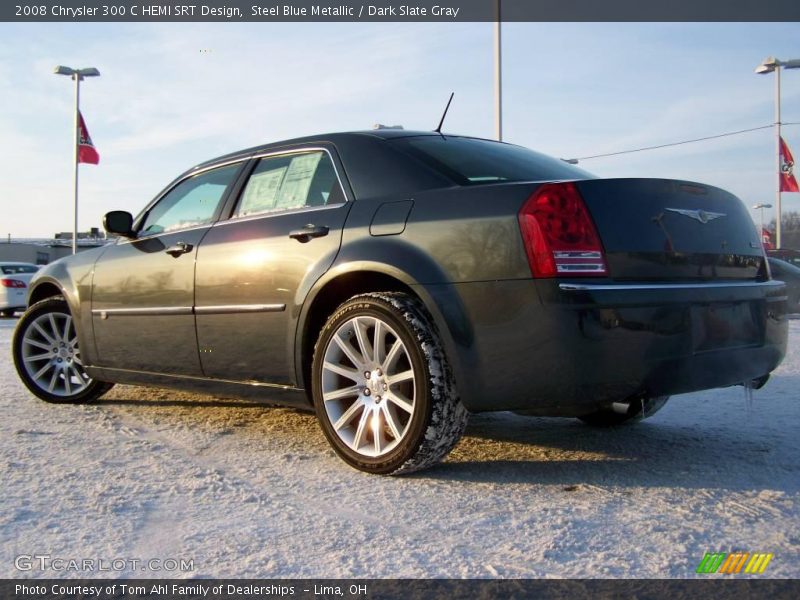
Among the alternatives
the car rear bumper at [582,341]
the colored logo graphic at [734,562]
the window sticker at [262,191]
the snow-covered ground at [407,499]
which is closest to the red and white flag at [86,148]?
the snow-covered ground at [407,499]

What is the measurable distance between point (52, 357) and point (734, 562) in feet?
14.3

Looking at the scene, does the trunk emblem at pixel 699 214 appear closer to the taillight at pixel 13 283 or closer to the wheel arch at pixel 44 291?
the wheel arch at pixel 44 291

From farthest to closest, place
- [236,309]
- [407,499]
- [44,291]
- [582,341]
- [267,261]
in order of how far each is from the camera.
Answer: [44,291], [236,309], [267,261], [407,499], [582,341]

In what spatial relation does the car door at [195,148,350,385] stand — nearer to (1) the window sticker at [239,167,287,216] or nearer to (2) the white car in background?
(1) the window sticker at [239,167,287,216]

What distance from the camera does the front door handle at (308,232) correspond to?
3508 millimetres

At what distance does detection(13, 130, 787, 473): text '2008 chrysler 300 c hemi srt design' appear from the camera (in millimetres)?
2811

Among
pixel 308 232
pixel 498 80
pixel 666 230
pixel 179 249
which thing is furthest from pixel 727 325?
pixel 498 80

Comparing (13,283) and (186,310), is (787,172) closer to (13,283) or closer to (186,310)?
(13,283)

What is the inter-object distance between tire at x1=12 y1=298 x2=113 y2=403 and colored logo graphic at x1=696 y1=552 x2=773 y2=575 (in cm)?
393

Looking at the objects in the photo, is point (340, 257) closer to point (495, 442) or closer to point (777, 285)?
point (495, 442)

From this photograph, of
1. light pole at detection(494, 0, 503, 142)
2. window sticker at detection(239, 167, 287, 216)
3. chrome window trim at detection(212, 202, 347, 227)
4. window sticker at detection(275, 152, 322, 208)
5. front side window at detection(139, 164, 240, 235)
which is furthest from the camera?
light pole at detection(494, 0, 503, 142)

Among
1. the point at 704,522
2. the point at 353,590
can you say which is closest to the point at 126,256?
the point at 353,590

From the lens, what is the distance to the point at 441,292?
3012 mm

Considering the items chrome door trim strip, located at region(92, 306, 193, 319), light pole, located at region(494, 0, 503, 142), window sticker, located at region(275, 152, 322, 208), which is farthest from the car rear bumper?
light pole, located at region(494, 0, 503, 142)
